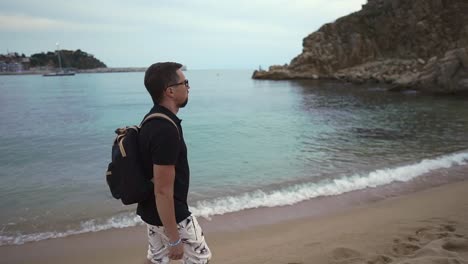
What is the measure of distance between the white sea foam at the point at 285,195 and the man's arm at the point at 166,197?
4061 millimetres

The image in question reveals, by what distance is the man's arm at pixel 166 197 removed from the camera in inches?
90.4

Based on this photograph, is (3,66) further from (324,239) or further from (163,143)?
(163,143)

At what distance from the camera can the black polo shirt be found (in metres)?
2.26

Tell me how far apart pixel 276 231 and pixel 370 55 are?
7644 centimetres

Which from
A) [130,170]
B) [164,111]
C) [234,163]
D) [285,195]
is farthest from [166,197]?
[234,163]

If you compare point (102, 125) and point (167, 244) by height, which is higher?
point (167, 244)

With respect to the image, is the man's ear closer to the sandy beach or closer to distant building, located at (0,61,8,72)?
the sandy beach

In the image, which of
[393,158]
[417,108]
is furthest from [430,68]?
[393,158]

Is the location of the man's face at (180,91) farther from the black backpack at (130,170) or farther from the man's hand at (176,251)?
the man's hand at (176,251)

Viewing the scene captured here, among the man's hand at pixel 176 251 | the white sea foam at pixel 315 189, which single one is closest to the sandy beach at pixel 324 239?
the white sea foam at pixel 315 189

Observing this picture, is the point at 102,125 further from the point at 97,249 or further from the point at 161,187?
the point at 161,187

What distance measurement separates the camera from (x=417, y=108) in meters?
25.2

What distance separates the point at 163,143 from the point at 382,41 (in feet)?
267

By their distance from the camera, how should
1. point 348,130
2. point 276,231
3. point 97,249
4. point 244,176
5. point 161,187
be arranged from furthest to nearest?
point 348,130
point 244,176
point 276,231
point 97,249
point 161,187
